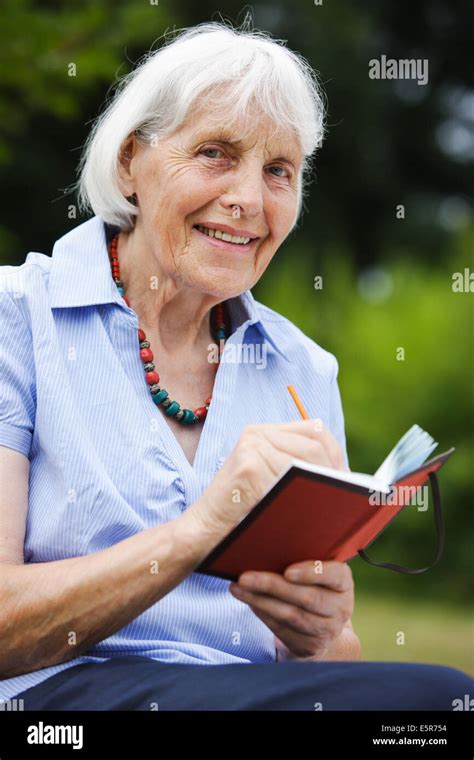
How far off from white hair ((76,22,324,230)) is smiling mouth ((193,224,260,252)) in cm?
18

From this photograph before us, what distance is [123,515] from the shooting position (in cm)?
198

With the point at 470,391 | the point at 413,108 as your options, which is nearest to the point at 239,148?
the point at 470,391

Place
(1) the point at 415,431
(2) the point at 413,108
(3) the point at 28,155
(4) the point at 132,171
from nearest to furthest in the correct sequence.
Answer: (1) the point at 415,431 < (4) the point at 132,171 < (3) the point at 28,155 < (2) the point at 413,108

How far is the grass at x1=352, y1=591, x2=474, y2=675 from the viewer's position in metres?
6.04

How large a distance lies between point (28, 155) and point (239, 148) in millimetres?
11678

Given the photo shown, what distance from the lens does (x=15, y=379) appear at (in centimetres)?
200

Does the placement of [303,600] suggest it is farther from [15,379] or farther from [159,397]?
[15,379]

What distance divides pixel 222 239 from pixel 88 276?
11.0 inches

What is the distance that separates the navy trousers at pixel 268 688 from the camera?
1783mm

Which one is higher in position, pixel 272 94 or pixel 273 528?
pixel 272 94

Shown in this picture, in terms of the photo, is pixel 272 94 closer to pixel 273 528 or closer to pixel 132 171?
pixel 132 171

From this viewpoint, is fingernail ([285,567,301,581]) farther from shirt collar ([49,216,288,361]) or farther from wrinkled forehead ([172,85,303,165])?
wrinkled forehead ([172,85,303,165])

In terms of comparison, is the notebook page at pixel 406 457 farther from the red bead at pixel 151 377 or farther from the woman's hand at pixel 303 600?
the red bead at pixel 151 377

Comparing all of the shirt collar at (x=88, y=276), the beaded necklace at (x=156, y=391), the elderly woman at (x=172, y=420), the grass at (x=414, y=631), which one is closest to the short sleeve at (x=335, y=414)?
the elderly woman at (x=172, y=420)
